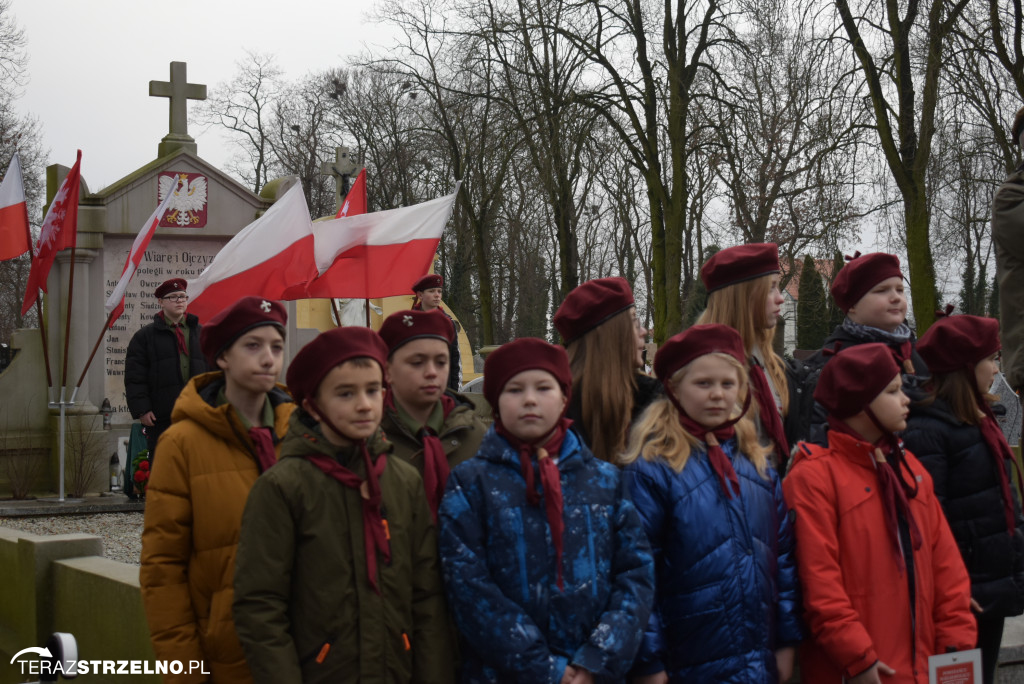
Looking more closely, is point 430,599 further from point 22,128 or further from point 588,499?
point 22,128

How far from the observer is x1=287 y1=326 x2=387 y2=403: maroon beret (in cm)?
342

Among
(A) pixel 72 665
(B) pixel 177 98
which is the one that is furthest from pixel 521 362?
(B) pixel 177 98

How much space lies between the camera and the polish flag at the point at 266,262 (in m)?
6.68

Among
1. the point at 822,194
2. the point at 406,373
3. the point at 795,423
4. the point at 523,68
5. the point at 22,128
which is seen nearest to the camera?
the point at 406,373

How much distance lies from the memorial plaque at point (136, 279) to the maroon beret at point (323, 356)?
929cm

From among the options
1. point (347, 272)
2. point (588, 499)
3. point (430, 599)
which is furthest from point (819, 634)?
point (347, 272)

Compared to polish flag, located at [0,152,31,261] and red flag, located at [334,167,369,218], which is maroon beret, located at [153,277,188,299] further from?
polish flag, located at [0,152,31,261]

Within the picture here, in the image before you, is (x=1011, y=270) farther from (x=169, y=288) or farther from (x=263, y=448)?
(x=169, y=288)

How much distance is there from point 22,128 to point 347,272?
32.7 metres

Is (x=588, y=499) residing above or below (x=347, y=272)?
below

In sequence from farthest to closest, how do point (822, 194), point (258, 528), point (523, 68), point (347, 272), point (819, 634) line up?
point (523, 68) → point (822, 194) → point (347, 272) → point (819, 634) → point (258, 528)

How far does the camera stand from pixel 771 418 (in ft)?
13.2

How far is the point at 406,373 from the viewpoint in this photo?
399cm

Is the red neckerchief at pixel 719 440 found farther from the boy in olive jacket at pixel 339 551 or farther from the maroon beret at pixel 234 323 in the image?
the maroon beret at pixel 234 323
